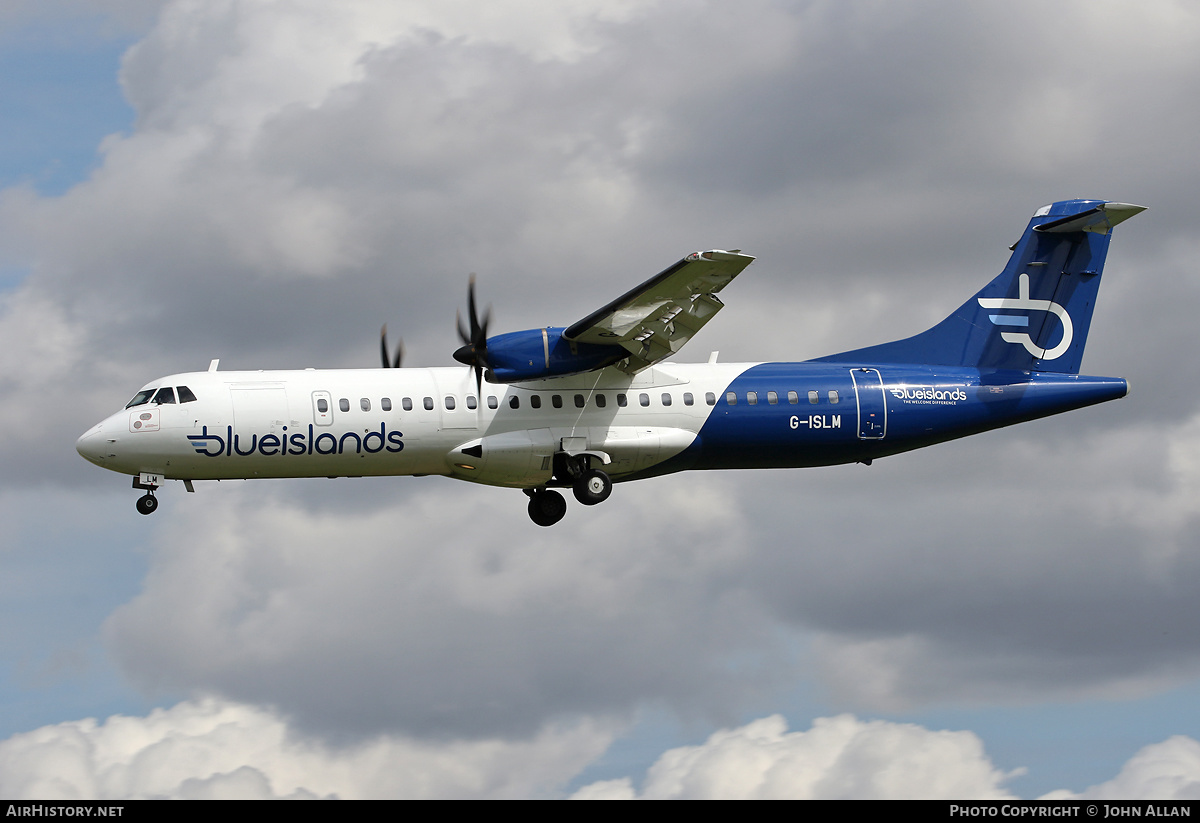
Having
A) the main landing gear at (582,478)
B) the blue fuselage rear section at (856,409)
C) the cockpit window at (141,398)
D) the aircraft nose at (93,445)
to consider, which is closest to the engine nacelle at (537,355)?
the main landing gear at (582,478)

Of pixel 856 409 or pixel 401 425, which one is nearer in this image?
pixel 401 425

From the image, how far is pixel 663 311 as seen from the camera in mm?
28047

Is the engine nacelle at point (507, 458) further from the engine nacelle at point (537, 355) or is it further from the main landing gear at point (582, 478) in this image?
the engine nacelle at point (537, 355)

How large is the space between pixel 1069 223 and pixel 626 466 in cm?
1188

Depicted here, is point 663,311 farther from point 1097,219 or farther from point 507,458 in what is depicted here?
point 1097,219

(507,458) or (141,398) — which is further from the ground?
(141,398)

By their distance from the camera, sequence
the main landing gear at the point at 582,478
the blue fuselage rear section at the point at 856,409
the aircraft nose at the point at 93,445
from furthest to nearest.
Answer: the blue fuselage rear section at the point at 856,409 < the main landing gear at the point at 582,478 < the aircraft nose at the point at 93,445

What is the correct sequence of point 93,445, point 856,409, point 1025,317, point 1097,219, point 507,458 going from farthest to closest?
1. point 1025,317
2. point 1097,219
3. point 856,409
4. point 507,458
5. point 93,445

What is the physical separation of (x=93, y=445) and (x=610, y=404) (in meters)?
10.4

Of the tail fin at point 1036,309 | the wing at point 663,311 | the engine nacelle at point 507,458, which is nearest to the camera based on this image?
the wing at point 663,311

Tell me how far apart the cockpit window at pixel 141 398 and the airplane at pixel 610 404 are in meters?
0.05

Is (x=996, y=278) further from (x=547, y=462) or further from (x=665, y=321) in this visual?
(x=547, y=462)

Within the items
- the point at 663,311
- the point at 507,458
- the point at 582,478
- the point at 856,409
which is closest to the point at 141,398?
the point at 507,458

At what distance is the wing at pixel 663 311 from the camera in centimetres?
2650
